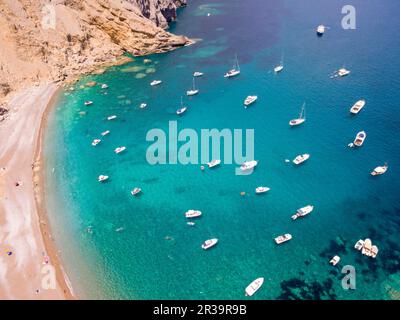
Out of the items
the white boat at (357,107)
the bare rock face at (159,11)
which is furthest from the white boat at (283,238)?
the bare rock face at (159,11)

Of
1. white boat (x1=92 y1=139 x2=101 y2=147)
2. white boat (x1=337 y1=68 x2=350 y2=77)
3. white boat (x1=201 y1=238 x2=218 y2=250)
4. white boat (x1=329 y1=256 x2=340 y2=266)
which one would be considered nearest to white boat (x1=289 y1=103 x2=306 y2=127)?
white boat (x1=337 y1=68 x2=350 y2=77)

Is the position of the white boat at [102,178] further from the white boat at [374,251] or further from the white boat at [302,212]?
the white boat at [374,251]

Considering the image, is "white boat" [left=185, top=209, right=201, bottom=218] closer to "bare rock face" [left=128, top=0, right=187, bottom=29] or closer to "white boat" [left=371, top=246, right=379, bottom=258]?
"white boat" [left=371, top=246, right=379, bottom=258]

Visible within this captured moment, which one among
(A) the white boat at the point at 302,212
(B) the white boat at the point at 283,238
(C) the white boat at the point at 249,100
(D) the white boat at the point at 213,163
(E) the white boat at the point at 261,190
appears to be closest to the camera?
(B) the white boat at the point at 283,238

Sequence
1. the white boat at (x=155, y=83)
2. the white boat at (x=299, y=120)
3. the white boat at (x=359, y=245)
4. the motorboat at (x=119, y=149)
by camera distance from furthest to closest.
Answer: the white boat at (x=155, y=83) → the white boat at (x=299, y=120) → the motorboat at (x=119, y=149) → the white boat at (x=359, y=245)

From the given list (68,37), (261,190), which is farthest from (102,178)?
(68,37)

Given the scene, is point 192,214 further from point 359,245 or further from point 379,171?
point 379,171

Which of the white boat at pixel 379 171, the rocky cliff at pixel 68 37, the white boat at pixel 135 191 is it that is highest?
the rocky cliff at pixel 68 37
